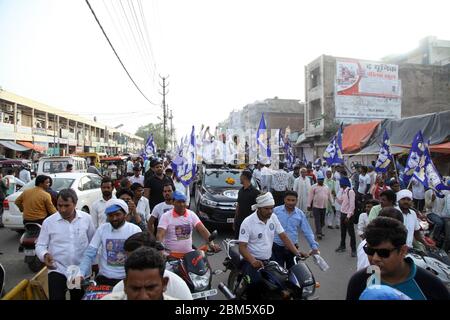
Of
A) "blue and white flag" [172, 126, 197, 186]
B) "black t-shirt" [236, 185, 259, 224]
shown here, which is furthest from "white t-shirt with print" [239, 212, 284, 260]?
"blue and white flag" [172, 126, 197, 186]

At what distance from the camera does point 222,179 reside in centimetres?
1001

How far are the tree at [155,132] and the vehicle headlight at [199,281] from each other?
7385cm

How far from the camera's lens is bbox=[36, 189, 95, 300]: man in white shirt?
131 inches

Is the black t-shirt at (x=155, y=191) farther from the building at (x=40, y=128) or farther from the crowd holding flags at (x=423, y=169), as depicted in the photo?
the building at (x=40, y=128)

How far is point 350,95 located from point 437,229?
24.1 m

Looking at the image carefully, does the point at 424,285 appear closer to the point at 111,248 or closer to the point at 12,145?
the point at 111,248

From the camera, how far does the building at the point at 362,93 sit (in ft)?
94.1

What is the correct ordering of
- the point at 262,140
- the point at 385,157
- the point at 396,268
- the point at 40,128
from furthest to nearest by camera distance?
the point at 40,128
the point at 262,140
the point at 385,157
the point at 396,268

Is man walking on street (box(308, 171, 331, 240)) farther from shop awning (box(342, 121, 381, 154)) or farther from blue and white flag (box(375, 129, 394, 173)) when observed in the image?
shop awning (box(342, 121, 381, 154))

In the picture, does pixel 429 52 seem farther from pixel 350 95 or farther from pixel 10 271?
pixel 10 271

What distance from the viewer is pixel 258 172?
13117 millimetres

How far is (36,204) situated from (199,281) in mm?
4187

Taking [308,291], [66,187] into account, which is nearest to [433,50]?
[66,187]

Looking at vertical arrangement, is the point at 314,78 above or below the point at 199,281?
above
